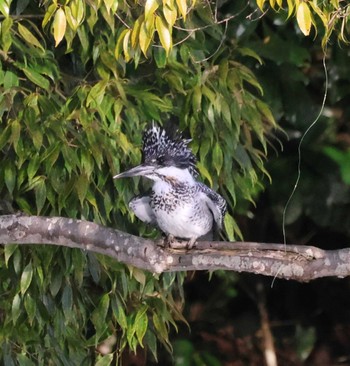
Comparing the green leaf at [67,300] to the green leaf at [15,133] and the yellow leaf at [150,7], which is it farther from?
the yellow leaf at [150,7]

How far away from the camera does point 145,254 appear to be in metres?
3.10

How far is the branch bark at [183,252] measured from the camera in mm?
2979

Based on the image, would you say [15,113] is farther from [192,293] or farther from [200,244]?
[192,293]

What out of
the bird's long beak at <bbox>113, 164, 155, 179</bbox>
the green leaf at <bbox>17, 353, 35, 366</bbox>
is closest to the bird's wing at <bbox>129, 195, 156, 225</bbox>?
the bird's long beak at <bbox>113, 164, 155, 179</bbox>

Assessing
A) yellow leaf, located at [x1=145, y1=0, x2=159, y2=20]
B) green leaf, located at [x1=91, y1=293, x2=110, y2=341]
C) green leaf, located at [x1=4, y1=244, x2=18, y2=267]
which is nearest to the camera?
yellow leaf, located at [x1=145, y1=0, x2=159, y2=20]

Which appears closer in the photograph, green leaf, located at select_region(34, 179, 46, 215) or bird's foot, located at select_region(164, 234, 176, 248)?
bird's foot, located at select_region(164, 234, 176, 248)

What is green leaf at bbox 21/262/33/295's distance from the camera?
12.2ft

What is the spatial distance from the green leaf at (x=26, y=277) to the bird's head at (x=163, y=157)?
519 mm

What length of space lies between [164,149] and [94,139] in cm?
25

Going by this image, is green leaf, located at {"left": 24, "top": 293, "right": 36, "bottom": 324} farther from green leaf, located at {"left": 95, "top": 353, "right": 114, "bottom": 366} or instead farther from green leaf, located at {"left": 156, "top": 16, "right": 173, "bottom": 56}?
green leaf, located at {"left": 156, "top": 16, "right": 173, "bottom": 56}

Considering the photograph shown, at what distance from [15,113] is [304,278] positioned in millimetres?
1166

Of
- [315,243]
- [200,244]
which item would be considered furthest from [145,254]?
A: [315,243]

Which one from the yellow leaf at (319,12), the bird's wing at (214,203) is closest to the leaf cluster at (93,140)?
the bird's wing at (214,203)

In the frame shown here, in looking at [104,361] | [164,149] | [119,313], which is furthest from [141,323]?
[164,149]
